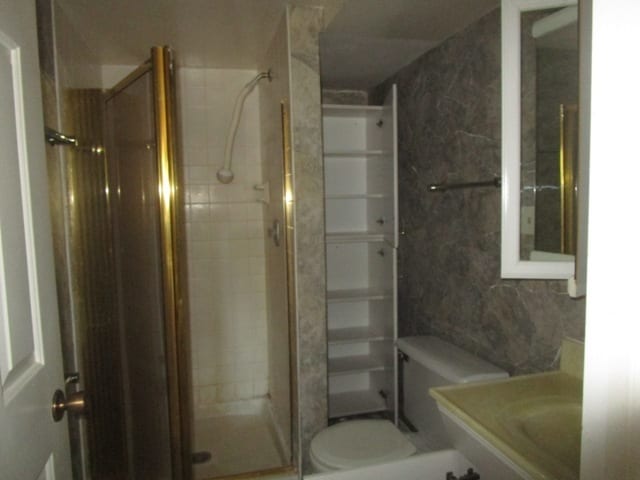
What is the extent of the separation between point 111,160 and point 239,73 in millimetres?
1275

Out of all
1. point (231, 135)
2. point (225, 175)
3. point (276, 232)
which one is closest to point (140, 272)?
point (276, 232)

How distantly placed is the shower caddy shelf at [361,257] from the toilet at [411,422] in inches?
8.5

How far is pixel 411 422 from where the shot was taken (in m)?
2.11

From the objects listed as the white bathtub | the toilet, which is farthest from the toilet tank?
the white bathtub

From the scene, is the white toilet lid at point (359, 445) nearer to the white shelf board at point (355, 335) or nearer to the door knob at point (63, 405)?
the white shelf board at point (355, 335)

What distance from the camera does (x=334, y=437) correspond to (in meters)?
1.77

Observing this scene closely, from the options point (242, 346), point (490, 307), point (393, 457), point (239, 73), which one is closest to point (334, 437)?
point (393, 457)

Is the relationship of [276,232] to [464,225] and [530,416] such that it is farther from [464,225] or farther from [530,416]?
[530,416]

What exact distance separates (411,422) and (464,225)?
1042 mm

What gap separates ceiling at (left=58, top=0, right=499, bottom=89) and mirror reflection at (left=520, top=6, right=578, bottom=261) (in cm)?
47

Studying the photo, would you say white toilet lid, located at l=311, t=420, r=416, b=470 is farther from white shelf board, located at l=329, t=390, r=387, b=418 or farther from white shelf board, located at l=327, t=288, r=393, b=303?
white shelf board, located at l=327, t=288, r=393, b=303

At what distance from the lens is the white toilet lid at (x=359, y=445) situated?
161cm

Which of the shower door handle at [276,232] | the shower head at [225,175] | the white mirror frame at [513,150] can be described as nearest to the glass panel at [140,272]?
the shower door handle at [276,232]

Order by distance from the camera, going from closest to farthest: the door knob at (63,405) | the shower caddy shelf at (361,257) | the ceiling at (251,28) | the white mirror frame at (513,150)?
the door knob at (63,405), the white mirror frame at (513,150), the ceiling at (251,28), the shower caddy shelf at (361,257)
